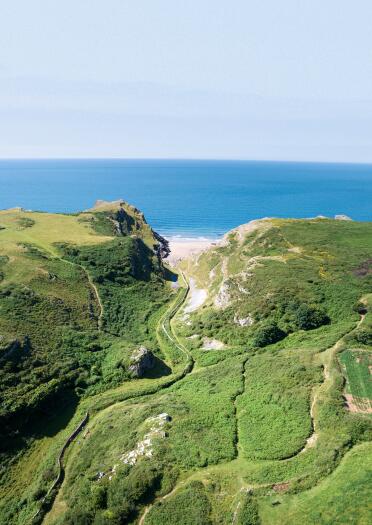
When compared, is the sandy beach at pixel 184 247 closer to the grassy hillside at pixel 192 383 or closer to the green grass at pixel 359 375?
the grassy hillside at pixel 192 383

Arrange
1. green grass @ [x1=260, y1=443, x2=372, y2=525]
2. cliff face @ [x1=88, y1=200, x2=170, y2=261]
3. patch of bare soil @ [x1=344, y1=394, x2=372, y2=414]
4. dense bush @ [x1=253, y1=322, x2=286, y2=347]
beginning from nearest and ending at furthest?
green grass @ [x1=260, y1=443, x2=372, y2=525] → patch of bare soil @ [x1=344, y1=394, x2=372, y2=414] → dense bush @ [x1=253, y1=322, x2=286, y2=347] → cliff face @ [x1=88, y1=200, x2=170, y2=261]

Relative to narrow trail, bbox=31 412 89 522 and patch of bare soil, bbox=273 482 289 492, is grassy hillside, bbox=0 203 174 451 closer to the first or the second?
narrow trail, bbox=31 412 89 522

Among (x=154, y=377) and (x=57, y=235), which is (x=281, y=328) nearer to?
(x=154, y=377)

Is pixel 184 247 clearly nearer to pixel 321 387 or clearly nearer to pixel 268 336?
pixel 268 336

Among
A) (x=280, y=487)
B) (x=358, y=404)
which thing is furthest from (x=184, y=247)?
(x=280, y=487)

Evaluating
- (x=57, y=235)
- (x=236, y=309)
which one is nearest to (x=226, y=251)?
(x=236, y=309)

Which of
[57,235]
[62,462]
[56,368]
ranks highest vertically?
[57,235]

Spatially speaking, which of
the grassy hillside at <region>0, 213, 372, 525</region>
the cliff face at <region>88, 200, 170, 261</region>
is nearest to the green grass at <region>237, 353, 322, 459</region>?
the grassy hillside at <region>0, 213, 372, 525</region>
